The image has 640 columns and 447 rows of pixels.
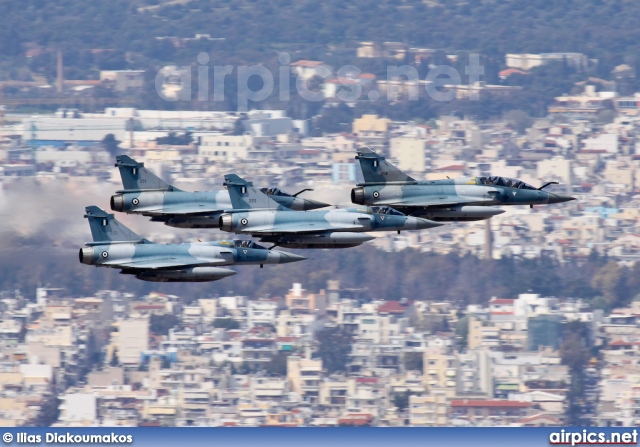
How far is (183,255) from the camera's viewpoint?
7044 centimetres

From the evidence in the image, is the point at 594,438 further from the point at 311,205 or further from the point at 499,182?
the point at 311,205

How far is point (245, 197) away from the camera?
7138cm

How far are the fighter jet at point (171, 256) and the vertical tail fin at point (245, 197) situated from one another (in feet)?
4.83

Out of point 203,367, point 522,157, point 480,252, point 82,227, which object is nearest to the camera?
point 82,227

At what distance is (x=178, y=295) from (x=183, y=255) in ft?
230

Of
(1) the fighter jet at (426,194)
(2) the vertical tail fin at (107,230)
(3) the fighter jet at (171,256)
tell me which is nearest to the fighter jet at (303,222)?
(3) the fighter jet at (171,256)

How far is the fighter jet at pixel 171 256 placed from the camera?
70.1 meters

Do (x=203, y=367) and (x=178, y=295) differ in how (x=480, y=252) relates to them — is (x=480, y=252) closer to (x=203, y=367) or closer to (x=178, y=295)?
(x=178, y=295)

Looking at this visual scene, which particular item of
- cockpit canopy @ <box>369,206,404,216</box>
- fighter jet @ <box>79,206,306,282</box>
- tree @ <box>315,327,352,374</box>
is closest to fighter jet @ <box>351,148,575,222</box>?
cockpit canopy @ <box>369,206,404,216</box>

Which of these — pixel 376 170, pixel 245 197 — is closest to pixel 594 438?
pixel 376 170

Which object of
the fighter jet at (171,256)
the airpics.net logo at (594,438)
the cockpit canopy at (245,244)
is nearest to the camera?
the fighter jet at (171,256)

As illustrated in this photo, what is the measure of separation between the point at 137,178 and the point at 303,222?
817cm

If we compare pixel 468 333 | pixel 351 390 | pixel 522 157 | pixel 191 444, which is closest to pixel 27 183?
pixel 351 390

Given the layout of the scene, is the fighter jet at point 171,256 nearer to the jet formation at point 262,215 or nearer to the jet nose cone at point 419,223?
the jet formation at point 262,215
